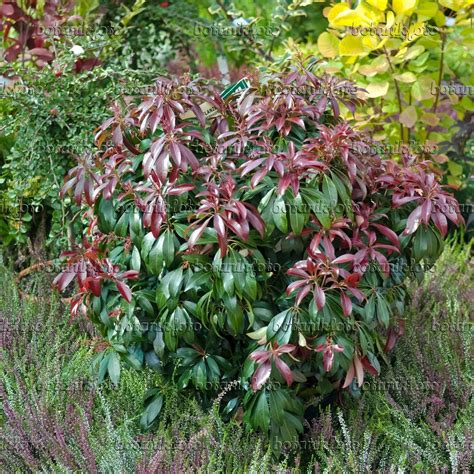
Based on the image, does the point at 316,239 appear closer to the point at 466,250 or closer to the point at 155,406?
the point at 155,406

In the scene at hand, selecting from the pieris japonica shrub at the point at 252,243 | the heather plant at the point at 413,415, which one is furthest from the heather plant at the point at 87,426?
the heather plant at the point at 413,415

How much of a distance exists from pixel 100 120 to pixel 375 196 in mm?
1630

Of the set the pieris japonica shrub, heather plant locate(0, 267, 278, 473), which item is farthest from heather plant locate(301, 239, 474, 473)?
heather plant locate(0, 267, 278, 473)

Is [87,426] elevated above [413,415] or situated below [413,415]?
above

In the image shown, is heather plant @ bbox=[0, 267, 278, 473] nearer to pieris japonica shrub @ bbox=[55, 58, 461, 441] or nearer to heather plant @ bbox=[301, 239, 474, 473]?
pieris japonica shrub @ bbox=[55, 58, 461, 441]

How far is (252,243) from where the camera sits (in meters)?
2.16

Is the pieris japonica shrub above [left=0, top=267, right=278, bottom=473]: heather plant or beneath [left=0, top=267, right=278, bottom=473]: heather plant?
above

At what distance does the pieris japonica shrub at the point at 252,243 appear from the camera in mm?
2111

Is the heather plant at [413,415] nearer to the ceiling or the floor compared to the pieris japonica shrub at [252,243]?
nearer to the floor

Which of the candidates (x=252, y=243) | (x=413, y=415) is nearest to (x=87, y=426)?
(x=252, y=243)

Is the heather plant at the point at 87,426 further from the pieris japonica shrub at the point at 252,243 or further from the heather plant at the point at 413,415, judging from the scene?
the heather plant at the point at 413,415

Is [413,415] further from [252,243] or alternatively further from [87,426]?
[87,426]

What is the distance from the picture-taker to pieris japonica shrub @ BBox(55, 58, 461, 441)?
2.11m

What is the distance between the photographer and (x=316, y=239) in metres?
2.15
